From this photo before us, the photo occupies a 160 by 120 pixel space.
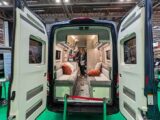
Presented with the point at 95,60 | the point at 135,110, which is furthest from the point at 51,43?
the point at 95,60

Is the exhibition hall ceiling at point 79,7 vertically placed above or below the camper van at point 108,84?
above

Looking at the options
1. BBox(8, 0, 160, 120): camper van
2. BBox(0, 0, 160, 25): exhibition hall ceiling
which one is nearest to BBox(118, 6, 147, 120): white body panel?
BBox(8, 0, 160, 120): camper van

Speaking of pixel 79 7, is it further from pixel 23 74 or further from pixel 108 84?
pixel 23 74

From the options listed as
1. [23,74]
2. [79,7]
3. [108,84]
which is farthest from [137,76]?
[79,7]

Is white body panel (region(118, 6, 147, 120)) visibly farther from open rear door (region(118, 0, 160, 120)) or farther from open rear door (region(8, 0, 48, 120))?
open rear door (region(8, 0, 48, 120))

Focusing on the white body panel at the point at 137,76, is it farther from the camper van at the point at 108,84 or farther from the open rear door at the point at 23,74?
the open rear door at the point at 23,74

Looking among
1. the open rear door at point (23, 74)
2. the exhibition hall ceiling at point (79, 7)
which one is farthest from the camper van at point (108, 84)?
the exhibition hall ceiling at point (79, 7)

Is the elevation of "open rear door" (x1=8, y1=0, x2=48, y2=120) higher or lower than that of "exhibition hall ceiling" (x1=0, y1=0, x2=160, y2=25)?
lower

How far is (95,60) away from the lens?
32.9 ft

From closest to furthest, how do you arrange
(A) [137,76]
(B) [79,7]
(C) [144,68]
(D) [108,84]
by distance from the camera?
(C) [144,68], (A) [137,76], (D) [108,84], (B) [79,7]

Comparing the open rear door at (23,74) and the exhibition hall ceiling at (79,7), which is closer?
the open rear door at (23,74)

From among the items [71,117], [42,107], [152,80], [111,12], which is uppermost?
[111,12]

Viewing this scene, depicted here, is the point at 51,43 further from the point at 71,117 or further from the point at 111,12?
the point at 111,12

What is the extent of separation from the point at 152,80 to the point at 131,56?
3.46 ft
